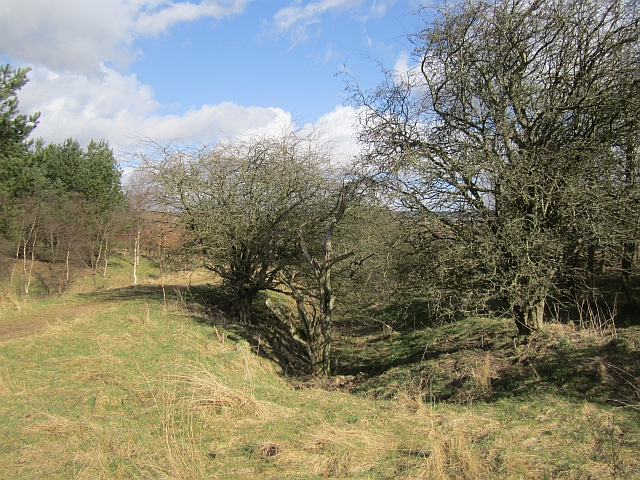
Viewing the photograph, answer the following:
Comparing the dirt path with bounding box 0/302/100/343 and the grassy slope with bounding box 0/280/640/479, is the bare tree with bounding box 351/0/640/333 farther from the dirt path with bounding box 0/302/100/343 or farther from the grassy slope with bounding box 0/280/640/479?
the dirt path with bounding box 0/302/100/343

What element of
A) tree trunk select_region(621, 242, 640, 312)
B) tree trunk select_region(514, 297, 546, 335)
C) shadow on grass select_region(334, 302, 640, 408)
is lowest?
shadow on grass select_region(334, 302, 640, 408)

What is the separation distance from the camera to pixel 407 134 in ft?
28.3

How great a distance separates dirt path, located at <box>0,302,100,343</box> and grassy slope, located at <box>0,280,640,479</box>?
3.30 feet

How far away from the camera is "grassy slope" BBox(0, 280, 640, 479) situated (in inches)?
172

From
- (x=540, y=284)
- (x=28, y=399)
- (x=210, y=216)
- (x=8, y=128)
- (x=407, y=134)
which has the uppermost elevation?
(x=8, y=128)

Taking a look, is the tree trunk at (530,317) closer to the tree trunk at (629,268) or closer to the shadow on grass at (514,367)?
the shadow on grass at (514,367)

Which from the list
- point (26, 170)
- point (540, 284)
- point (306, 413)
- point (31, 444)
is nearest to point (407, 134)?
point (540, 284)

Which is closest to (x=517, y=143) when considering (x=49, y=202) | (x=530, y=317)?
(x=530, y=317)

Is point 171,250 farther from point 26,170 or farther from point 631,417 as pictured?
point 26,170

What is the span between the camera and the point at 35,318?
12375mm

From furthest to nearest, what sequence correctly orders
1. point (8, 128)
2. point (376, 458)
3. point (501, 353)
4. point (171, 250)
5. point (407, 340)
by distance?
point (8, 128), point (171, 250), point (407, 340), point (501, 353), point (376, 458)

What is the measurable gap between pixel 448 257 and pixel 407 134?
8.17ft

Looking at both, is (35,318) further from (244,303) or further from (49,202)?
(49,202)

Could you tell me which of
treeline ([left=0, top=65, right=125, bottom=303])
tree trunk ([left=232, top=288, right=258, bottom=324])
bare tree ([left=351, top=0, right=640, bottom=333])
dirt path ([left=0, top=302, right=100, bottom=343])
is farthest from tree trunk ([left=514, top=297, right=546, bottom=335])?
treeline ([left=0, top=65, right=125, bottom=303])
